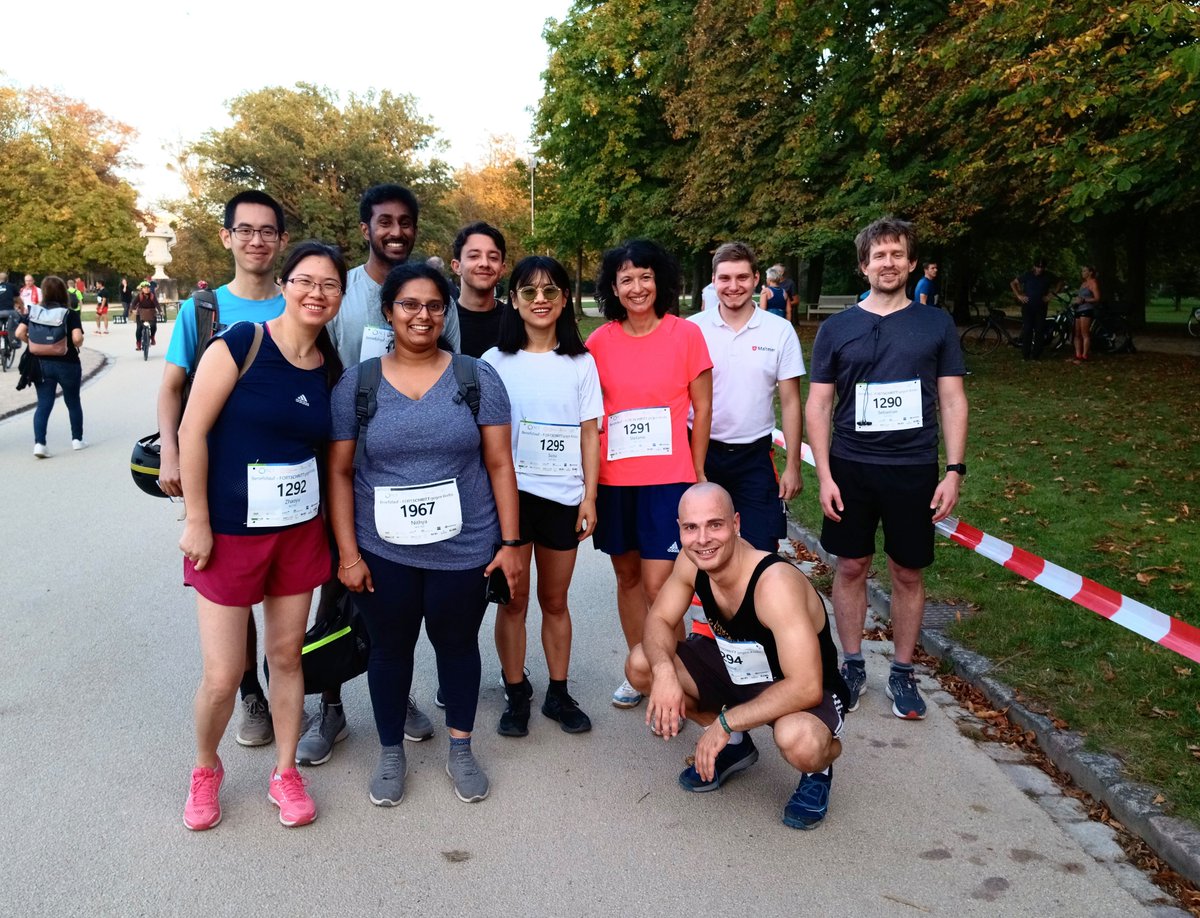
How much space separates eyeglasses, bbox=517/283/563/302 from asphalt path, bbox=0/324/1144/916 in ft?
6.21

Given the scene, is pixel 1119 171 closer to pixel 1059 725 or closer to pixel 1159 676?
pixel 1159 676

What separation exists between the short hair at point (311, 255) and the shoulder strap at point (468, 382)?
499 mm

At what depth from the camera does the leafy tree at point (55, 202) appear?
4859 cm

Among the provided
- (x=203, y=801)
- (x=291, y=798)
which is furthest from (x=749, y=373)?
(x=203, y=801)

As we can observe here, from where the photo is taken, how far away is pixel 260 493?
3061 mm

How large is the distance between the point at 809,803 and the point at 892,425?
1.64m

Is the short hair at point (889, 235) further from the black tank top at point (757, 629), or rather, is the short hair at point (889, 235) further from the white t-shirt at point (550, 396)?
the black tank top at point (757, 629)

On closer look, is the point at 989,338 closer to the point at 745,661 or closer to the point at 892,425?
the point at 892,425

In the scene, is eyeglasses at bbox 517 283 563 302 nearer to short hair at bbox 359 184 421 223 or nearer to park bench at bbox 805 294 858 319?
short hair at bbox 359 184 421 223

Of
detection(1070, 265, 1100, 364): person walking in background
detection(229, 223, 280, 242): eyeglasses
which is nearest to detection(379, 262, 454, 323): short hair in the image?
detection(229, 223, 280, 242): eyeglasses

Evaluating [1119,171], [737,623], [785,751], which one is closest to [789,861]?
[785,751]

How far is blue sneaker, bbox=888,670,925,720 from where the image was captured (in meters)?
4.08

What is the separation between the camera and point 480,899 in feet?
9.14

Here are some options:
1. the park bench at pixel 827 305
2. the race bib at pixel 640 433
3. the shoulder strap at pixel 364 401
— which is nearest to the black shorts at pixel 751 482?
the race bib at pixel 640 433
